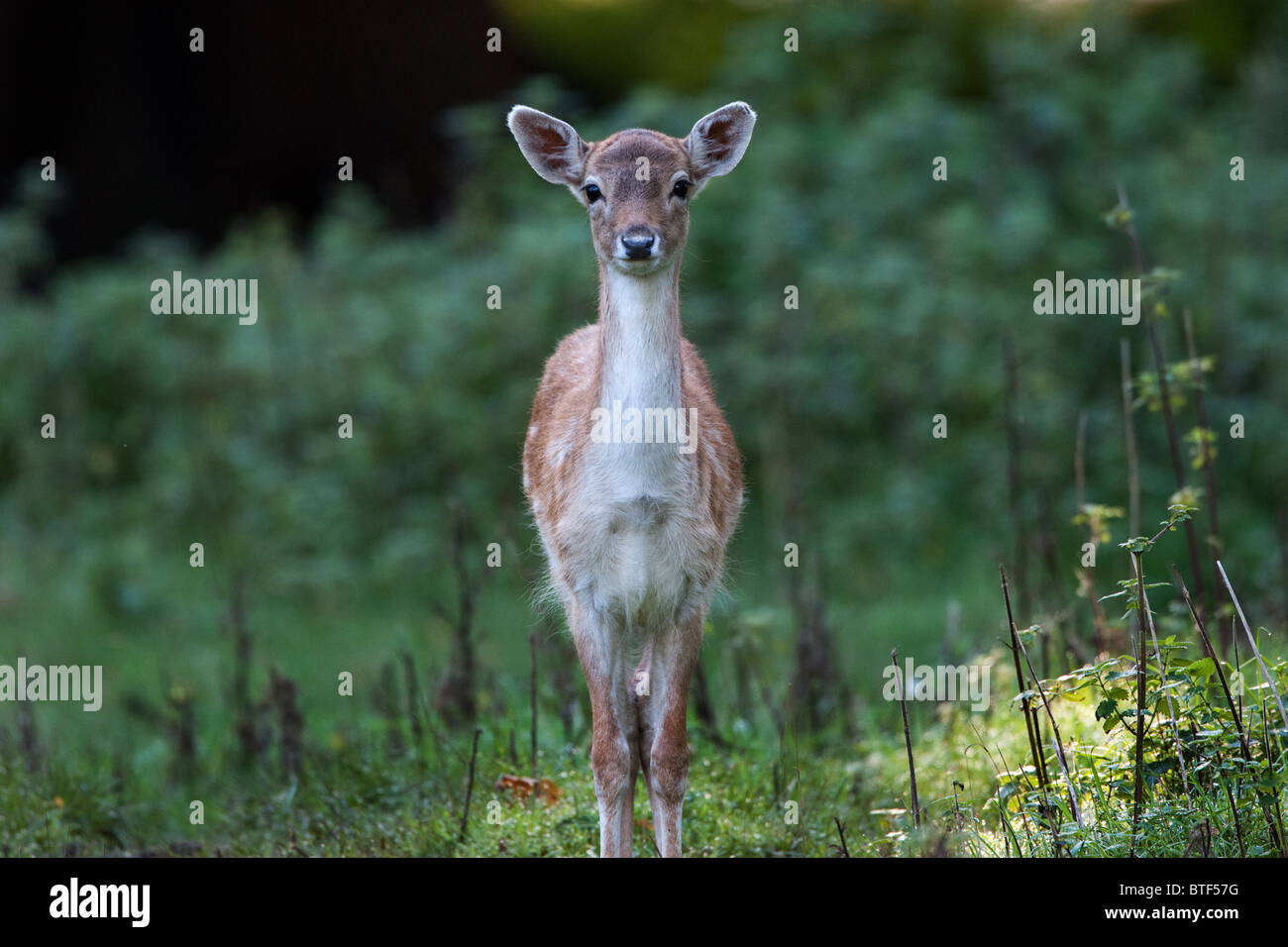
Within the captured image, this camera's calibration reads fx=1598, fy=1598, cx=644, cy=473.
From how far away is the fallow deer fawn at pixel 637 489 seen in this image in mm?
5961

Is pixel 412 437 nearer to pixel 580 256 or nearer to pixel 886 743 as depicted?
pixel 580 256

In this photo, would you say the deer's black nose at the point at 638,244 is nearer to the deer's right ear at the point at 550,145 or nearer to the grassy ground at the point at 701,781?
the deer's right ear at the point at 550,145

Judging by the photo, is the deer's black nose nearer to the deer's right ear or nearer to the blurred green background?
the deer's right ear

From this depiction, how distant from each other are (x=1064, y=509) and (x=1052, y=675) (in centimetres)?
376

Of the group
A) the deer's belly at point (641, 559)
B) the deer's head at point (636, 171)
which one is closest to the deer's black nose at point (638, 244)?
the deer's head at point (636, 171)

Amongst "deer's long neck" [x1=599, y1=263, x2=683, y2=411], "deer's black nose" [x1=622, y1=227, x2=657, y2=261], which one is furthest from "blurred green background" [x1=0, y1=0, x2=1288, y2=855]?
"deer's black nose" [x1=622, y1=227, x2=657, y2=261]

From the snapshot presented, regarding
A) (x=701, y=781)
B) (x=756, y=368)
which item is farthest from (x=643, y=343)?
(x=756, y=368)

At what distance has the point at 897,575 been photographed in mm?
11062

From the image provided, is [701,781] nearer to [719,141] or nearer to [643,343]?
[643,343]

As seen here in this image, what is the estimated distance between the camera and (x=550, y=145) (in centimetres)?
641

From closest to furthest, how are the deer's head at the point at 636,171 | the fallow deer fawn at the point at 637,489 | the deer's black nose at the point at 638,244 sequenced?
the deer's black nose at the point at 638,244
the deer's head at the point at 636,171
the fallow deer fawn at the point at 637,489

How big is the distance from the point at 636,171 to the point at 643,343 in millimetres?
641

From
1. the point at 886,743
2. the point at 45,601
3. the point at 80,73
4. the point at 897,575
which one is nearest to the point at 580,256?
the point at 897,575

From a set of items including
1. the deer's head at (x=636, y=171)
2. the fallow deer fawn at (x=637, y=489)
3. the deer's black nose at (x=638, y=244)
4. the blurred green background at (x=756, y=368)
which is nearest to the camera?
the deer's black nose at (x=638, y=244)
